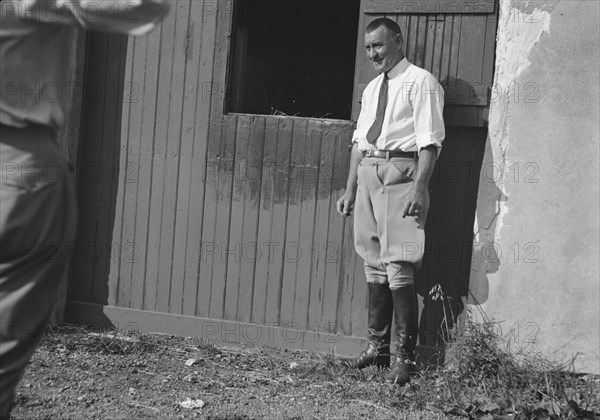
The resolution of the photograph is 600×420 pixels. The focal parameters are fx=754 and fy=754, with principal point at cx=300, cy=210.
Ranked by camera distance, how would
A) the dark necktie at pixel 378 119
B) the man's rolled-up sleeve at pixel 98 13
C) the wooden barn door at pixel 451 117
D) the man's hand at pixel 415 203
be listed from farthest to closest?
the wooden barn door at pixel 451 117
the dark necktie at pixel 378 119
the man's hand at pixel 415 203
the man's rolled-up sleeve at pixel 98 13

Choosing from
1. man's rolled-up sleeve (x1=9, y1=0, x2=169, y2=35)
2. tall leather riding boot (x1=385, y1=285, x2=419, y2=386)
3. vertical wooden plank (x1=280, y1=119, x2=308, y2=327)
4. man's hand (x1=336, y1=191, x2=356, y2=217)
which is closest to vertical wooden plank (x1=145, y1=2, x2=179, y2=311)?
vertical wooden plank (x1=280, y1=119, x2=308, y2=327)

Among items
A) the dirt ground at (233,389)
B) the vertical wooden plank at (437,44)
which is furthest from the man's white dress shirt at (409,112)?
the dirt ground at (233,389)

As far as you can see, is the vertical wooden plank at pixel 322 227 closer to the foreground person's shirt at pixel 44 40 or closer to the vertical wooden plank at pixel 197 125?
the vertical wooden plank at pixel 197 125

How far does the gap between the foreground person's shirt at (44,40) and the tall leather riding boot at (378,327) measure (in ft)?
8.27

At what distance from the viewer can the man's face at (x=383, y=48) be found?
444 cm

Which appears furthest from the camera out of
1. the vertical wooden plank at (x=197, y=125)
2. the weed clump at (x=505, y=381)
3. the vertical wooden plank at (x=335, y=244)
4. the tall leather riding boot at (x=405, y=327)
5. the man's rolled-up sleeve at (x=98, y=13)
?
the vertical wooden plank at (x=197, y=125)

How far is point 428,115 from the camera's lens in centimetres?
430

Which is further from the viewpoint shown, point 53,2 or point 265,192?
point 265,192

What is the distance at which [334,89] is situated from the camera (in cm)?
788

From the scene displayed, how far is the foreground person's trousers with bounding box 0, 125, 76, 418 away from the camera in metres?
2.43

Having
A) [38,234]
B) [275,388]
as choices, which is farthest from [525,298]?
[38,234]

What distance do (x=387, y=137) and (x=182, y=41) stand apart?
1.71 metres

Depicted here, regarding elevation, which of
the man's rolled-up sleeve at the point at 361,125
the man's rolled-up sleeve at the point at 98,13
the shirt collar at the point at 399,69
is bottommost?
the man's rolled-up sleeve at the point at 361,125

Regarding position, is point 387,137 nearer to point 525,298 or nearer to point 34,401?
point 525,298
